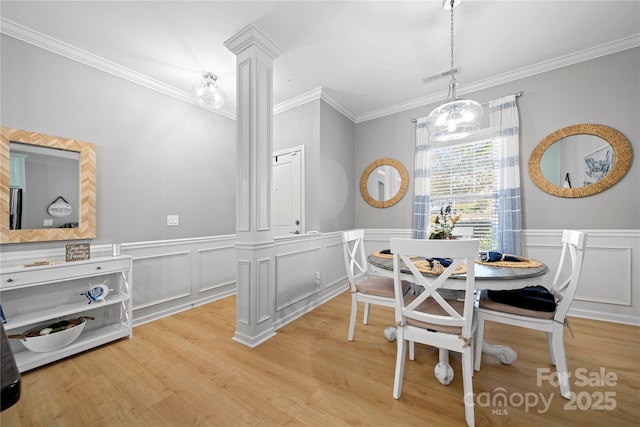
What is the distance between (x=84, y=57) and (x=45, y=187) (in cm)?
134

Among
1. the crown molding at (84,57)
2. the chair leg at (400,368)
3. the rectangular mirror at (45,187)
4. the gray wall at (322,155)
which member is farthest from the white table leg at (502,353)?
the crown molding at (84,57)

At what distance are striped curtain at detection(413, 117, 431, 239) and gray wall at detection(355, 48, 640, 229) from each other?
74 centimetres

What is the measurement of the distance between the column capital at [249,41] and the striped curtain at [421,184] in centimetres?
227

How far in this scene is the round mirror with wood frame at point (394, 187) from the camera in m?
3.78

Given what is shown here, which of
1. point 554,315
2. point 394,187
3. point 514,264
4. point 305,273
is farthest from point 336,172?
point 554,315

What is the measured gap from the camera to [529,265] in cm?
177

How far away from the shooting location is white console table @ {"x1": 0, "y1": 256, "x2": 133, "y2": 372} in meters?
1.87

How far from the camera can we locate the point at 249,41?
233cm

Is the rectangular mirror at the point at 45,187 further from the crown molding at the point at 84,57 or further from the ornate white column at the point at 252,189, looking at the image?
the ornate white column at the point at 252,189

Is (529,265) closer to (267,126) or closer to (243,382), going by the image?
(243,382)

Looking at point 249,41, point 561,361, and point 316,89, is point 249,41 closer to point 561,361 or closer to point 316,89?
point 316,89

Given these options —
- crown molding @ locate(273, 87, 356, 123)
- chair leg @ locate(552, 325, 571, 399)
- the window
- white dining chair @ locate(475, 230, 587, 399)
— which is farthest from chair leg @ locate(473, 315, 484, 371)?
crown molding @ locate(273, 87, 356, 123)

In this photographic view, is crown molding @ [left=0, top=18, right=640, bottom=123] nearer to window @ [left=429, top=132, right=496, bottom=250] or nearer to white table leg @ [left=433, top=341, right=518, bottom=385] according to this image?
window @ [left=429, top=132, right=496, bottom=250]

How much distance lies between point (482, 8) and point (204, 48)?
8.53 feet
